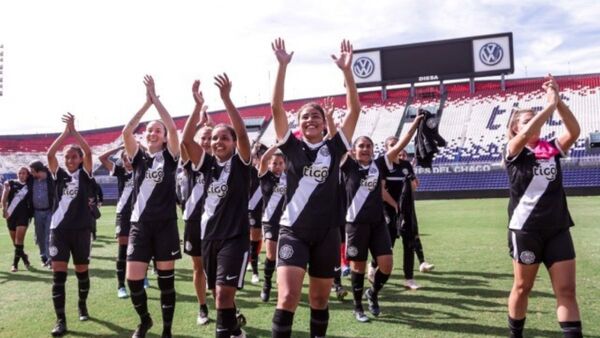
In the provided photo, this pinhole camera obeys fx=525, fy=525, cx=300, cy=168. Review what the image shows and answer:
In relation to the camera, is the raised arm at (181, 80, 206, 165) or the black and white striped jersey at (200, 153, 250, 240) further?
the raised arm at (181, 80, 206, 165)

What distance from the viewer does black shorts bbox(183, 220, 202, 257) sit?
257 inches

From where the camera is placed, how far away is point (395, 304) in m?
7.40

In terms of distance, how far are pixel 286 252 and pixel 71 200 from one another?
11.6 ft

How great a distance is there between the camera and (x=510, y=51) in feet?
131

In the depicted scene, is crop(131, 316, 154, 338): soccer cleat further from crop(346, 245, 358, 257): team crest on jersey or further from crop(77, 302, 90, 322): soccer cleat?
crop(346, 245, 358, 257): team crest on jersey

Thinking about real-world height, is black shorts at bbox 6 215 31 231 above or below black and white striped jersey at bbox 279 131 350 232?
below

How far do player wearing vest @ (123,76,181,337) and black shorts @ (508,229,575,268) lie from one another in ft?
11.7

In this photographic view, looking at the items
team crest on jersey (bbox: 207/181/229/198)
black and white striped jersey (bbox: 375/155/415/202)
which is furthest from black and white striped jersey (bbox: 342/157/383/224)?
team crest on jersey (bbox: 207/181/229/198)

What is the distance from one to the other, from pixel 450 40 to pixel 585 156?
43.8 ft

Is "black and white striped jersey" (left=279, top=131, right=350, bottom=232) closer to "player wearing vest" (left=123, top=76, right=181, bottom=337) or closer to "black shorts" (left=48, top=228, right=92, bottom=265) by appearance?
"player wearing vest" (left=123, top=76, right=181, bottom=337)

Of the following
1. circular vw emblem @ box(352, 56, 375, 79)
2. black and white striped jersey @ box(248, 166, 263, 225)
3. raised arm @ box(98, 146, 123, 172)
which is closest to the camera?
raised arm @ box(98, 146, 123, 172)

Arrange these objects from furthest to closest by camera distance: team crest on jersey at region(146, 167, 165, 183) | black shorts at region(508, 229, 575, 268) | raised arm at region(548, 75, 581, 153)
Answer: team crest on jersey at region(146, 167, 165, 183), raised arm at region(548, 75, 581, 153), black shorts at region(508, 229, 575, 268)

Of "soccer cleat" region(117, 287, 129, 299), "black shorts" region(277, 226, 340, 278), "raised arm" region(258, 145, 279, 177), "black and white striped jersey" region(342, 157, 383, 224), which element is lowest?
"soccer cleat" region(117, 287, 129, 299)

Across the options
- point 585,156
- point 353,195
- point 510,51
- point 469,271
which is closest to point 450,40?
point 510,51
